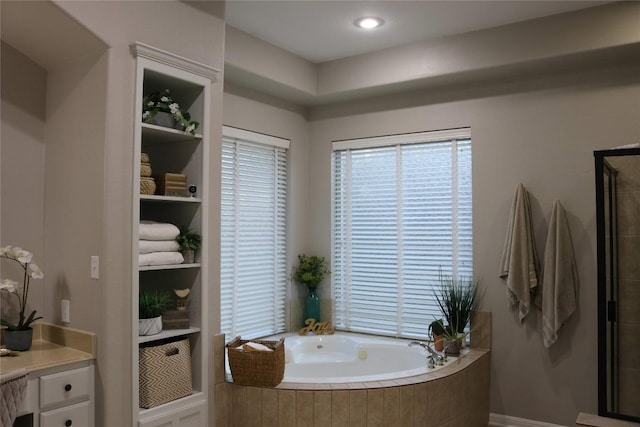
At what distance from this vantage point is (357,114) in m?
4.62

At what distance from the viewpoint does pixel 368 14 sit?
3.47 m

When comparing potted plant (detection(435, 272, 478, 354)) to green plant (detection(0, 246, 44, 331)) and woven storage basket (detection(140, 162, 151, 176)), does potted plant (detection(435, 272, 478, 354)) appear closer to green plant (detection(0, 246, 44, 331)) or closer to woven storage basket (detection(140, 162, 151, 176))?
woven storage basket (detection(140, 162, 151, 176))

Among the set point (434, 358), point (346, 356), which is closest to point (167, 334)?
point (434, 358)

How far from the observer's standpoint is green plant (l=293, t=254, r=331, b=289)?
15.1 ft

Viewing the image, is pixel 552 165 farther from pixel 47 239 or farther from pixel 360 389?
pixel 47 239

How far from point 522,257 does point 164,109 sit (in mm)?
2510

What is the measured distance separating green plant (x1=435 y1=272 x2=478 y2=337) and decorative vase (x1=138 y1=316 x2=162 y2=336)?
6.83 feet

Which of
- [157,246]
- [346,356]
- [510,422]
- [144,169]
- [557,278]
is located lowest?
[510,422]

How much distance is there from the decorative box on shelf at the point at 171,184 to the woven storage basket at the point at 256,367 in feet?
3.19

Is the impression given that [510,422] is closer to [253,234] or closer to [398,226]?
[398,226]

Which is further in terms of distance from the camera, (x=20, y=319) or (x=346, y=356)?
(x=346, y=356)

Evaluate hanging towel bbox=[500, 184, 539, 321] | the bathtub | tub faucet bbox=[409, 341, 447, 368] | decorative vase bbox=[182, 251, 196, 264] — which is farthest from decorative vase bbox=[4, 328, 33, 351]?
hanging towel bbox=[500, 184, 539, 321]

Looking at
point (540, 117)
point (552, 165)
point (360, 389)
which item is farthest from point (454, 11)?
point (360, 389)

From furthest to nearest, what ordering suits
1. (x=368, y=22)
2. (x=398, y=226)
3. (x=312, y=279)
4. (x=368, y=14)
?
(x=312, y=279)
(x=398, y=226)
(x=368, y=22)
(x=368, y=14)
